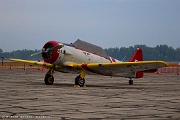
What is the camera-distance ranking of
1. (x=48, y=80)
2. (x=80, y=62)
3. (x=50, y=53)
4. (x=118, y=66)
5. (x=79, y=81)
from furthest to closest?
1. (x=48, y=80)
2. (x=80, y=62)
3. (x=50, y=53)
4. (x=118, y=66)
5. (x=79, y=81)

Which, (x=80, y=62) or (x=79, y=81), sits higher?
(x=80, y=62)

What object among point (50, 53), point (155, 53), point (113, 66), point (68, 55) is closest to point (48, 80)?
point (50, 53)

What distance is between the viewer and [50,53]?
2192 cm

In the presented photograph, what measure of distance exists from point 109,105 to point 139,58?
15.5m

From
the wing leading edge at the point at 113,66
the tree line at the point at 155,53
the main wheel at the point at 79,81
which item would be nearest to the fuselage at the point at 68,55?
the wing leading edge at the point at 113,66

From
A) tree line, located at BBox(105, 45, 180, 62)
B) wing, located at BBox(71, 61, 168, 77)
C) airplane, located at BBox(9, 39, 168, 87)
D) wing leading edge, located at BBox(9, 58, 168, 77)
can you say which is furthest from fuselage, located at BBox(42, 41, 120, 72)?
tree line, located at BBox(105, 45, 180, 62)

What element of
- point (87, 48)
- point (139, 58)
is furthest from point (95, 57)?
point (139, 58)

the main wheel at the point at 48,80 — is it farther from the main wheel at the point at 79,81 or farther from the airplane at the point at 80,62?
the main wheel at the point at 79,81

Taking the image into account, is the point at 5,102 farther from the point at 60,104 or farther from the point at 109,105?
the point at 109,105

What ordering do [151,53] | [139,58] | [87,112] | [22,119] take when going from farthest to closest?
[151,53], [139,58], [87,112], [22,119]

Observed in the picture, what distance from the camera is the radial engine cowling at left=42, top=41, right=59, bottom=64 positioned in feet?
71.3

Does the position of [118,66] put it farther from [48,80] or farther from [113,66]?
[48,80]

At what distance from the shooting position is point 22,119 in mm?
9039

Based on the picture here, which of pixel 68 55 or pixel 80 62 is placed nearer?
pixel 68 55
